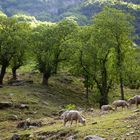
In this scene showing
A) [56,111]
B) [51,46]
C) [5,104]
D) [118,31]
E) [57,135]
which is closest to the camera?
[57,135]

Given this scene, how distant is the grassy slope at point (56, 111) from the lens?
2734 centimetres

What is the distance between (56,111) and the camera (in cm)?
5662

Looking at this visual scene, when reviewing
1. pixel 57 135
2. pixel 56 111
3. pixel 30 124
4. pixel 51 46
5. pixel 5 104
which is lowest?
pixel 56 111

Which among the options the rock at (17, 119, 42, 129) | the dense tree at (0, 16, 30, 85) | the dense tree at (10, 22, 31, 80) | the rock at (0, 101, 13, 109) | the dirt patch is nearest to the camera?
the dirt patch

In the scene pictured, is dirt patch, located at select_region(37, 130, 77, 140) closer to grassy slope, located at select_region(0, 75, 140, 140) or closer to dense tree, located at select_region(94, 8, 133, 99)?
grassy slope, located at select_region(0, 75, 140, 140)

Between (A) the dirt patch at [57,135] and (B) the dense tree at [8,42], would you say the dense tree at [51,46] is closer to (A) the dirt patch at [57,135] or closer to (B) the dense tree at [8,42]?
(B) the dense tree at [8,42]

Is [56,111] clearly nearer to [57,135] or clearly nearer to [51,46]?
[51,46]

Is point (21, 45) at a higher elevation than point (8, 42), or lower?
lower

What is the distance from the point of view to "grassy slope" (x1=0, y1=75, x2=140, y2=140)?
27.3 metres

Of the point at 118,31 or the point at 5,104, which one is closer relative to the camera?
the point at 5,104

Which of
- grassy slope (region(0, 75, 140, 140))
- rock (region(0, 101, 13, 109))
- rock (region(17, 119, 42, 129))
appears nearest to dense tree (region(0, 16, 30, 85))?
grassy slope (region(0, 75, 140, 140))

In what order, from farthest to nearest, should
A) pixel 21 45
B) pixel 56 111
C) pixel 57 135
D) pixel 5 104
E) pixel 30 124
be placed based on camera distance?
1. pixel 21 45
2. pixel 56 111
3. pixel 5 104
4. pixel 30 124
5. pixel 57 135

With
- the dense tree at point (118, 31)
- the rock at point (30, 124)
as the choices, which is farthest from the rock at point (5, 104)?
the dense tree at point (118, 31)

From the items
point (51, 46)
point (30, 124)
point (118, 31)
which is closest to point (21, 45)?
point (51, 46)
